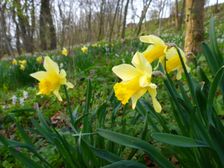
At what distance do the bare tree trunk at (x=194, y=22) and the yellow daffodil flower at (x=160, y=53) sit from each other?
3135 mm

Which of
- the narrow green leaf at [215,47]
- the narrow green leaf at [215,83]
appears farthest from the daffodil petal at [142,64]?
the narrow green leaf at [215,47]

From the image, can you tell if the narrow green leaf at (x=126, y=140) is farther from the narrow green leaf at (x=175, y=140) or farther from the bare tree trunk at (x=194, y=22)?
the bare tree trunk at (x=194, y=22)

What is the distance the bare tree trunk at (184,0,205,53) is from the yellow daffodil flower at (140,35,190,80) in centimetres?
314

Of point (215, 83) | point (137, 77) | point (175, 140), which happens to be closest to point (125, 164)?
point (175, 140)

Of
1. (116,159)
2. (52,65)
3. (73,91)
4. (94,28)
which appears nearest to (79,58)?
(73,91)

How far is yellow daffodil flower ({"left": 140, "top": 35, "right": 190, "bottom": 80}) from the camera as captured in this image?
1.26 metres

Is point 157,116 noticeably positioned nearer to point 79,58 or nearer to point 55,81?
point 55,81

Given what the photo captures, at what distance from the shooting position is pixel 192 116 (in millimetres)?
1198

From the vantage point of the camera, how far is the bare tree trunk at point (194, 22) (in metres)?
4.26

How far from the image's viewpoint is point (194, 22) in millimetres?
4301

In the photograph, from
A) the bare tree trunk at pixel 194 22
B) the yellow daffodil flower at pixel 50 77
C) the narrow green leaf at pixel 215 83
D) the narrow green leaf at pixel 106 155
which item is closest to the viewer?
the narrow green leaf at pixel 215 83

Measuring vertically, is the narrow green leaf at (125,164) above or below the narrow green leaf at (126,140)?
below

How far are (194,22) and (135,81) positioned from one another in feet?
11.1

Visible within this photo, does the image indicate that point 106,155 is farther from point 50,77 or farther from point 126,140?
point 50,77
